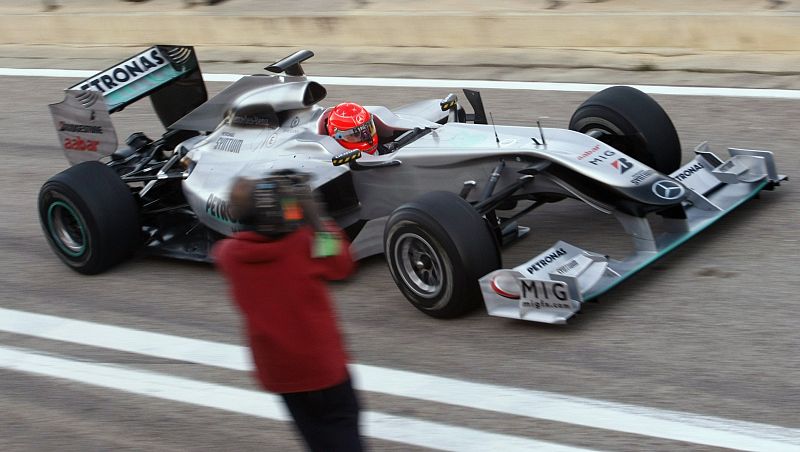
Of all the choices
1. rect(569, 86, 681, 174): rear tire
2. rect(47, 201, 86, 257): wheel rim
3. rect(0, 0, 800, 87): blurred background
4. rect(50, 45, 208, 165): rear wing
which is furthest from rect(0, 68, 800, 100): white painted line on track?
rect(47, 201, 86, 257): wheel rim

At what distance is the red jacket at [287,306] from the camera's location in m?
3.94

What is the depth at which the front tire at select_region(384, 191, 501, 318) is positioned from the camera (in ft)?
19.5

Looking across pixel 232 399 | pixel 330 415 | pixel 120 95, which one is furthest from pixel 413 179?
pixel 330 415

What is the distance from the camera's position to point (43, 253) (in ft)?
27.6

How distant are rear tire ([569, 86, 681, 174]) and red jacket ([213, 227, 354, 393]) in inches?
149

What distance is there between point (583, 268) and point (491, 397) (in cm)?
100

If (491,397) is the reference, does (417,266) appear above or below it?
above

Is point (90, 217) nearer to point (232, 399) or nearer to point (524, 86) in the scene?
point (232, 399)

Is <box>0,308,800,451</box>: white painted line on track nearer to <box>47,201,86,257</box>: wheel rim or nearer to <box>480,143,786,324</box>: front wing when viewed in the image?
<box>480,143,786,324</box>: front wing

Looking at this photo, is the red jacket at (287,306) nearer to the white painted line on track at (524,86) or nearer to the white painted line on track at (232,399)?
the white painted line on track at (232,399)

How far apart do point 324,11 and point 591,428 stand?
10133 millimetres

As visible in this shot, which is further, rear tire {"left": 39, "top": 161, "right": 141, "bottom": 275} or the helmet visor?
rear tire {"left": 39, "top": 161, "right": 141, "bottom": 275}

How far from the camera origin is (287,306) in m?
3.96

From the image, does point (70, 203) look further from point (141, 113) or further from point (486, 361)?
point (141, 113)
